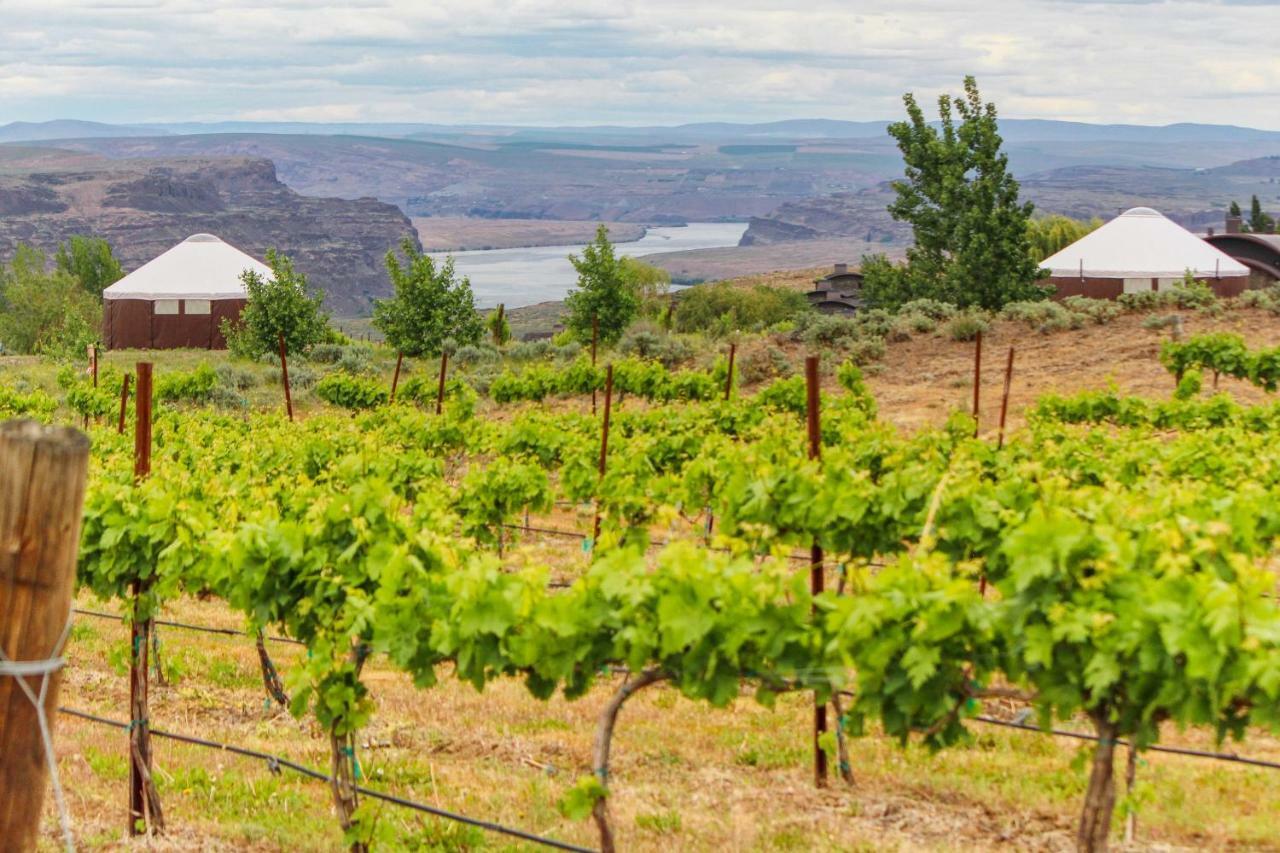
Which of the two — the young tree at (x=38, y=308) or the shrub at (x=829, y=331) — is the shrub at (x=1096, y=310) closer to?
the shrub at (x=829, y=331)

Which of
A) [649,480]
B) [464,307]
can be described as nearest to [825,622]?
[649,480]

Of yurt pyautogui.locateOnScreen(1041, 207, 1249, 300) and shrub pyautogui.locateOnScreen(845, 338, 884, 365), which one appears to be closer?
shrub pyautogui.locateOnScreen(845, 338, 884, 365)

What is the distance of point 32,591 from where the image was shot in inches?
142

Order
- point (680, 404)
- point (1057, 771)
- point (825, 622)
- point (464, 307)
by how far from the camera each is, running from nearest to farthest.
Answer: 1. point (825, 622)
2. point (1057, 771)
3. point (680, 404)
4. point (464, 307)

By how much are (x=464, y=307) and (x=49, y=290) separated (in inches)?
1942

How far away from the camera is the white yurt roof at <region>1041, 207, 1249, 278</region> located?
4450 centimetres

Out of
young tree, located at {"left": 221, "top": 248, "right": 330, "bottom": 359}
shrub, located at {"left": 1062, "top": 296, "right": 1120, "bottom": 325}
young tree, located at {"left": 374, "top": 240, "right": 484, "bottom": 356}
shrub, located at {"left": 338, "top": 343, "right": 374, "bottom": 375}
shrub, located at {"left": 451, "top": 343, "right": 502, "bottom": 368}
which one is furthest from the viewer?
young tree, located at {"left": 221, "top": 248, "right": 330, "bottom": 359}

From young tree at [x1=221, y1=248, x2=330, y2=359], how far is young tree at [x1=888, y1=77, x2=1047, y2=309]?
16042mm

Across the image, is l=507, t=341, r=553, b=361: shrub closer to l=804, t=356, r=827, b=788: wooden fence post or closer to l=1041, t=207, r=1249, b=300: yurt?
l=1041, t=207, r=1249, b=300: yurt

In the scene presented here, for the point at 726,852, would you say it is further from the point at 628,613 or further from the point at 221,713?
A: the point at 221,713

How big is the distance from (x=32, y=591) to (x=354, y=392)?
2156cm

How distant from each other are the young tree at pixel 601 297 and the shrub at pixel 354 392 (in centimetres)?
1179

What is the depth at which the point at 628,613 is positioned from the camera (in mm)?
5012

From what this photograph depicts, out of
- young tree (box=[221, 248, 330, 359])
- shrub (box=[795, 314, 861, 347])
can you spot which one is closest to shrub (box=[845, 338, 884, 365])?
shrub (box=[795, 314, 861, 347])
